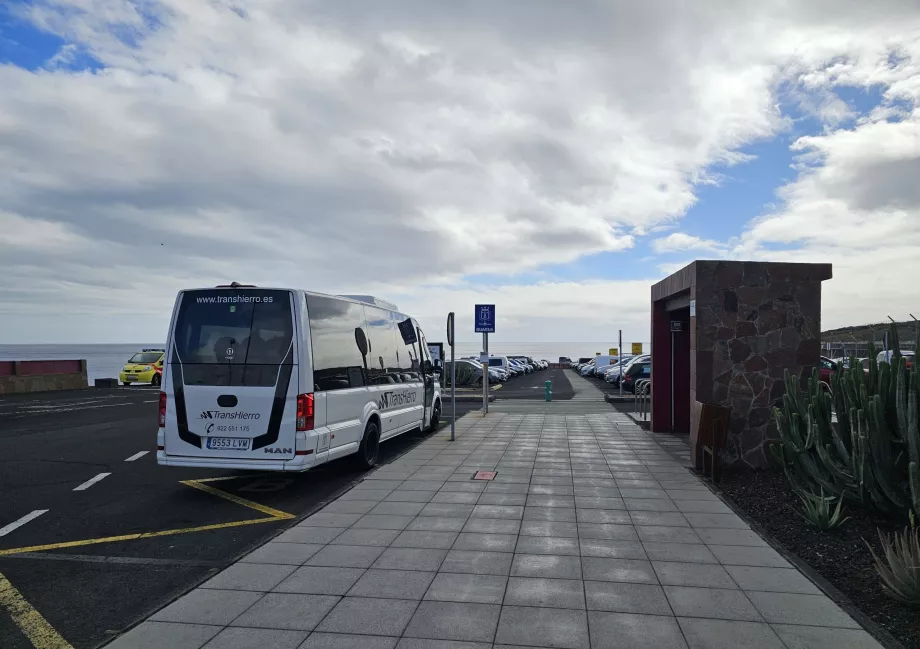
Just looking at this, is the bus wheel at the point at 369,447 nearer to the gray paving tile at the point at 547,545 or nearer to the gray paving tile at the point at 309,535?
the gray paving tile at the point at 309,535

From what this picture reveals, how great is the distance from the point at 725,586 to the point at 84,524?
6.42 metres

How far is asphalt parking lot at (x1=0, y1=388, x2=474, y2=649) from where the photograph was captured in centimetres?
456

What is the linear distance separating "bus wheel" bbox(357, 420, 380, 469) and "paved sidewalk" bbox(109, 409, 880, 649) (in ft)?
4.78

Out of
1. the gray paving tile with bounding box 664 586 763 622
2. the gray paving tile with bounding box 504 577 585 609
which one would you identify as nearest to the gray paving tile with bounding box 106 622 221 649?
the gray paving tile with bounding box 504 577 585 609

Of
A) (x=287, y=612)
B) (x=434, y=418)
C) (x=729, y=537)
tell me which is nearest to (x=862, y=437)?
(x=729, y=537)

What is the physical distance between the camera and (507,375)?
4359cm

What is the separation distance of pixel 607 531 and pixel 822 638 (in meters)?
2.47

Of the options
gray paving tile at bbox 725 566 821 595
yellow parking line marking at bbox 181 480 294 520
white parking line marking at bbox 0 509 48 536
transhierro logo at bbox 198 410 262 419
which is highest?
transhierro logo at bbox 198 410 262 419

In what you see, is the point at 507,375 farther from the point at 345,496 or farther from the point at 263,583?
the point at 263,583

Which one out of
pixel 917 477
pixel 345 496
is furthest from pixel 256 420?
pixel 917 477

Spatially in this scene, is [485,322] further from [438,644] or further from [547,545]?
[438,644]

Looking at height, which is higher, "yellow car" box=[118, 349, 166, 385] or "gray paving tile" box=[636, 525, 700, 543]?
"yellow car" box=[118, 349, 166, 385]

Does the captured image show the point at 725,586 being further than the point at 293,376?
No

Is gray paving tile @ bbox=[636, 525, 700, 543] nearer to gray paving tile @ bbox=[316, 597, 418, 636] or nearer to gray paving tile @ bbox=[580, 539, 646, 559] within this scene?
gray paving tile @ bbox=[580, 539, 646, 559]
